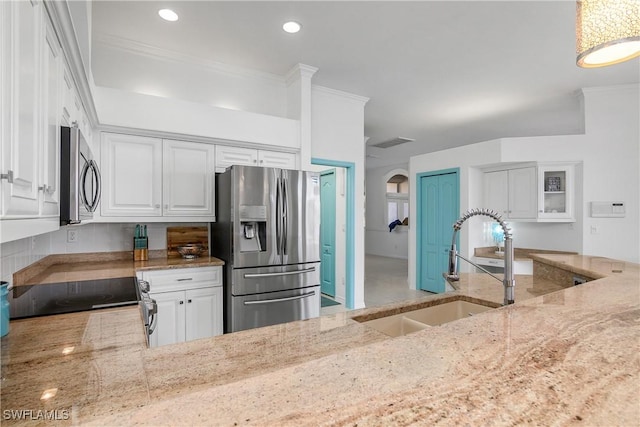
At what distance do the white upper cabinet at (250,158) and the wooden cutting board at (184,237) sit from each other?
698mm

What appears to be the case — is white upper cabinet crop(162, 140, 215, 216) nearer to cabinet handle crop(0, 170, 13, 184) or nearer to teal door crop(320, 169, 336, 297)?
teal door crop(320, 169, 336, 297)

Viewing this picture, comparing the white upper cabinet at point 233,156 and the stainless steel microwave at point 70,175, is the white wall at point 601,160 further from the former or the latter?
the stainless steel microwave at point 70,175

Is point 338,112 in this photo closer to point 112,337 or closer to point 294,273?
Result: point 294,273

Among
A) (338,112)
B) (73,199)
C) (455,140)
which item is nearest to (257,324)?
(73,199)

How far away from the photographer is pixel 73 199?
51.2 inches

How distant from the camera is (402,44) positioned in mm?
3127

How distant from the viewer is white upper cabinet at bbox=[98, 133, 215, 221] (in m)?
2.74

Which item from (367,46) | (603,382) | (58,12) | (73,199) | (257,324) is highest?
(367,46)

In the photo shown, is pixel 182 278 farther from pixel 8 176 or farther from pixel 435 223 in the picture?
pixel 435 223

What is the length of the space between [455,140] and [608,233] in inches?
132

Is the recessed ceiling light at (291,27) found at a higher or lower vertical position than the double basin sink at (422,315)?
higher

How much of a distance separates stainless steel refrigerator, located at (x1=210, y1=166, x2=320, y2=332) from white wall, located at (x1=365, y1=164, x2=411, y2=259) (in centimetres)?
639

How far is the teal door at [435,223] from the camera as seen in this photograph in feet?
16.9

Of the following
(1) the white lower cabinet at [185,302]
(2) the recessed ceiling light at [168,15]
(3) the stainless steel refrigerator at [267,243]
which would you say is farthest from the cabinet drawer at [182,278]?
(2) the recessed ceiling light at [168,15]
